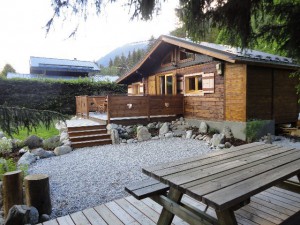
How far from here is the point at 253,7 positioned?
348cm

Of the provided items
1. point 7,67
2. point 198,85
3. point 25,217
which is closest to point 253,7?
point 25,217

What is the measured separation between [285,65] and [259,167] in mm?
7340

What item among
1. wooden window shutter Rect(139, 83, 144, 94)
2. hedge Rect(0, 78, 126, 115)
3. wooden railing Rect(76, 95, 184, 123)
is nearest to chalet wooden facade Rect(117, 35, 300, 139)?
wooden railing Rect(76, 95, 184, 123)

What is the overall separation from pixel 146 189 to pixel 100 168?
3.21 meters

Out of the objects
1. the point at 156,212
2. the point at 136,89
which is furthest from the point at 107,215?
the point at 136,89

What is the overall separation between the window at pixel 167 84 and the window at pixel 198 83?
3.01 feet

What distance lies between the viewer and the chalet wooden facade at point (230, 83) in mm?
7621

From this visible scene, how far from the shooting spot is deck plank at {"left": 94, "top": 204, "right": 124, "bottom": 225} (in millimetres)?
2637

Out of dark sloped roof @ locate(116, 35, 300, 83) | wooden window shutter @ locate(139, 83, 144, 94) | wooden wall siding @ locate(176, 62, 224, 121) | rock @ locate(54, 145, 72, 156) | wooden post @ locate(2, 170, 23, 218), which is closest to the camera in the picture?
wooden post @ locate(2, 170, 23, 218)

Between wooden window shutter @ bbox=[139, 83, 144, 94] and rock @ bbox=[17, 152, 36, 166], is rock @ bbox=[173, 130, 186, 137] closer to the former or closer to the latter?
rock @ bbox=[17, 152, 36, 166]

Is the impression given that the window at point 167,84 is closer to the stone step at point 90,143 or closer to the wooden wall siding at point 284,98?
the wooden wall siding at point 284,98

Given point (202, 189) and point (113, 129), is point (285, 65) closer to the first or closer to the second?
point (113, 129)

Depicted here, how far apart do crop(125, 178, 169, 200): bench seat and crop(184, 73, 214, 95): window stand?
7.13 meters

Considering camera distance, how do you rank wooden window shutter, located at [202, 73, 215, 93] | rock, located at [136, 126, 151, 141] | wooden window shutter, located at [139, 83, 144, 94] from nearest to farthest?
rock, located at [136, 126, 151, 141] → wooden window shutter, located at [202, 73, 215, 93] → wooden window shutter, located at [139, 83, 144, 94]
